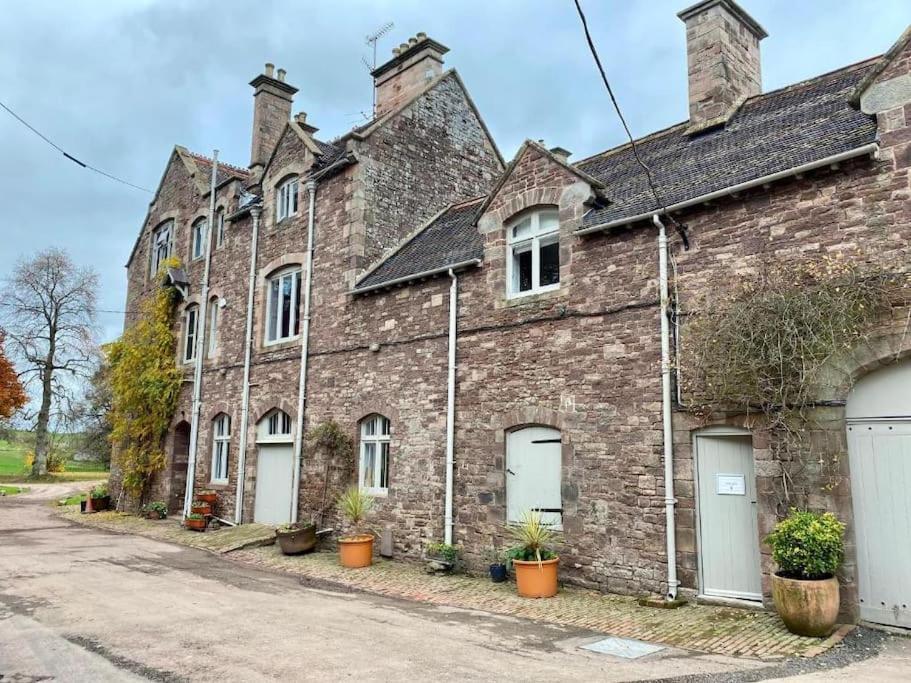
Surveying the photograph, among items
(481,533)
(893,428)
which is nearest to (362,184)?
(481,533)

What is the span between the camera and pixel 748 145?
10.3 metres

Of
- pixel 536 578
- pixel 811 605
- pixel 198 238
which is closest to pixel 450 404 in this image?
pixel 536 578

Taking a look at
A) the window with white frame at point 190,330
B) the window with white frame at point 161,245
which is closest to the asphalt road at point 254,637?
the window with white frame at point 190,330

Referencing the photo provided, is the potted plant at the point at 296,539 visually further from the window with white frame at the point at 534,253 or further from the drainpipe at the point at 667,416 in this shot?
the drainpipe at the point at 667,416

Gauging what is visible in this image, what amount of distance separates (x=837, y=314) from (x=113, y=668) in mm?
8108

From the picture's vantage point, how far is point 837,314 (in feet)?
25.7

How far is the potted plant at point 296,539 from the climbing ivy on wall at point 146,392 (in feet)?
26.8

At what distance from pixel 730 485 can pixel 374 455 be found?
7.20m

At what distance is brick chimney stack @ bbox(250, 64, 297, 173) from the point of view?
20.4 metres

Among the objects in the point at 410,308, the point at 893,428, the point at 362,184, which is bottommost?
the point at 893,428

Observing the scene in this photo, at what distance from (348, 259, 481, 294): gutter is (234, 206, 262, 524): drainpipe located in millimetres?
4141

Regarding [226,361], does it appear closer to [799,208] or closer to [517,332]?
[517,332]

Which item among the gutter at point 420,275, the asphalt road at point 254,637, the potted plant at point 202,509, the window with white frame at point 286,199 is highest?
the window with white frame at point 286,199

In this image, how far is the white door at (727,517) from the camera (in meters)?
8.67
